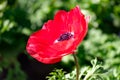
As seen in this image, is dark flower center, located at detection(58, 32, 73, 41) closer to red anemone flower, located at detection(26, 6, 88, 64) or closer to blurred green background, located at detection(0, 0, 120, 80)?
red anemone flower, located at detection(26, 6, 88, 64)

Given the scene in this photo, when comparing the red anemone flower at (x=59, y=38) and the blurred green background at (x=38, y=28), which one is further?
the blurred green background at (x=38, y=28)

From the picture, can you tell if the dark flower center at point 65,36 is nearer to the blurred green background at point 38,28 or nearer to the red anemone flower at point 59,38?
the red anemone flower at point 59,38

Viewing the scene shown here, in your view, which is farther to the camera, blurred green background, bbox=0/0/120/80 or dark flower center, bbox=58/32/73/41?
blurred green background, bbox=0/0/120/80

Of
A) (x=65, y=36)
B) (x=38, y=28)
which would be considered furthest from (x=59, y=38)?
(x=38, y=28)

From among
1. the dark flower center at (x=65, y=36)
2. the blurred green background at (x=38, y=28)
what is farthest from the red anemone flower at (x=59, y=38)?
the blurred green background at (x=38, y=28)

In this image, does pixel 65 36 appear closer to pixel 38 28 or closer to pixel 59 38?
pixel 59 38

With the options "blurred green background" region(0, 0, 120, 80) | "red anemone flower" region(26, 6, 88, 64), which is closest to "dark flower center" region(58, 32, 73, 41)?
"red anemone flower" region(26, 6, 88, 64)
